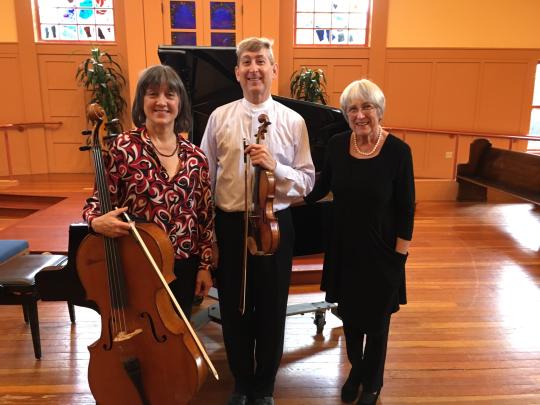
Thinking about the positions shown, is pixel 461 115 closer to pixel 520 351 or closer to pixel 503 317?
pixel 503 317

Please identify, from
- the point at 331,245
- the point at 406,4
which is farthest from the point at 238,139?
the point at 406,4

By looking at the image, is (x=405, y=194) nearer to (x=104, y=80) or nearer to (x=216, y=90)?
(x=216, y=90)

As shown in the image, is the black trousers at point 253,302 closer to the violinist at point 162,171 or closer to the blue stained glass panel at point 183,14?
the violinist at point 162,171

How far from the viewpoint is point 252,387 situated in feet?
5.92

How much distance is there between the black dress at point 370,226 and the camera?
1613 mm

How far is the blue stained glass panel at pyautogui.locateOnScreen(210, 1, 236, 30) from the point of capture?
615cm

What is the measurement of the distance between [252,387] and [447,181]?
5.18 metres

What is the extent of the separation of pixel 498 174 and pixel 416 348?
4010mm

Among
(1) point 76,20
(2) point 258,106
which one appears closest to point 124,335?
(2) point 258,106

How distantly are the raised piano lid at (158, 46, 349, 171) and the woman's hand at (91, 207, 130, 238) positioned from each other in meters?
1.26

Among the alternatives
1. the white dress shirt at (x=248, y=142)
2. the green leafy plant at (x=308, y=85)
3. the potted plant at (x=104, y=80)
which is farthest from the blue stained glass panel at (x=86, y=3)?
the white dress shirt at (x=248, y=142)

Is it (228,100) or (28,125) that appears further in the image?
(28,125)

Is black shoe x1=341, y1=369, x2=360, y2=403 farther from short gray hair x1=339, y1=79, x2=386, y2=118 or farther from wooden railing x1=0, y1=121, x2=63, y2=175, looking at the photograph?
wooden railing x1=0, y1=121, x2=63, y2=175

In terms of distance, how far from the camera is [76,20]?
6.40m
